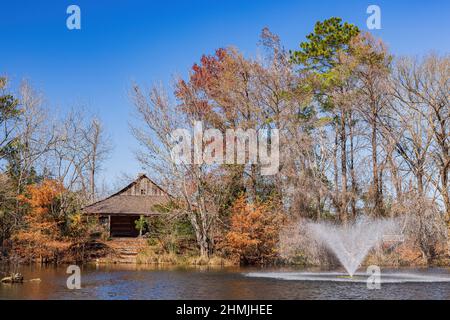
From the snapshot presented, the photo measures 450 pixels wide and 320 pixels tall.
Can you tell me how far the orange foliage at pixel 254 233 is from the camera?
32625 millimetres

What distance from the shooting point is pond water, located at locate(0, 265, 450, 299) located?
16.9m

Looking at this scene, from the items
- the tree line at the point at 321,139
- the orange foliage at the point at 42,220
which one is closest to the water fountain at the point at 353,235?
the tree line at the point at 321,139

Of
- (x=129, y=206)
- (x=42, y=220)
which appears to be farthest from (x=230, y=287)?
(x=129, y=206)

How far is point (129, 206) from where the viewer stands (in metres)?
41.4

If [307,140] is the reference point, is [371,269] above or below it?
below

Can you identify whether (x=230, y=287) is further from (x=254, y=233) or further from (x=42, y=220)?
(x=42, y=220)

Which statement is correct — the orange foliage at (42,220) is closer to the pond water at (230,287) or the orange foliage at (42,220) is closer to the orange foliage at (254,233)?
the pond water at (230,287)

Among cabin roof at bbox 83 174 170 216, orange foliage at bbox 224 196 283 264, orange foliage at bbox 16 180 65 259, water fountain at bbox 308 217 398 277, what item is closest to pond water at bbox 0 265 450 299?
water fountain at bbox 308 217 398 277

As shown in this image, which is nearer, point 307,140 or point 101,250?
point 307,140

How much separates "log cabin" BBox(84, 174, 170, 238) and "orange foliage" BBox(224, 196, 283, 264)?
318 inches

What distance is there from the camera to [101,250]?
36.7m
